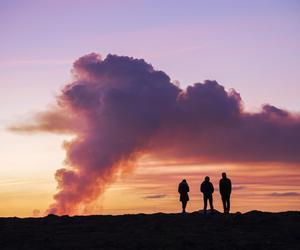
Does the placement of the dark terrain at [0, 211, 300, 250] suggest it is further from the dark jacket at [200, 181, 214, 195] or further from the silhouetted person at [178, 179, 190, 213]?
the silhouetted person at [178, 179, 190, 213]

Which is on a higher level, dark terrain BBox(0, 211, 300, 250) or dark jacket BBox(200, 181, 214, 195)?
dark jacket BBox(200, 181, 214, 195)

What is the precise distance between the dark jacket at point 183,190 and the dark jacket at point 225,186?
10.0ft

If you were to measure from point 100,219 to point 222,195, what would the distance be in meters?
8.15

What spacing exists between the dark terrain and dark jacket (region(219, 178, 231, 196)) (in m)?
1.60

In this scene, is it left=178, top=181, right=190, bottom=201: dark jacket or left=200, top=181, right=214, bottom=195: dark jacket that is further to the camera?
left=178, top=181, right=190, bottom=201: dark jacket

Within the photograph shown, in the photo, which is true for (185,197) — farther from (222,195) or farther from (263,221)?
(263,221)

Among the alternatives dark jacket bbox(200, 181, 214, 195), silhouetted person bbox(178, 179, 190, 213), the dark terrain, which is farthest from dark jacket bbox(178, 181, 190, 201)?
the dark terrain

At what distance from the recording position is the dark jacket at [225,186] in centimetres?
4234

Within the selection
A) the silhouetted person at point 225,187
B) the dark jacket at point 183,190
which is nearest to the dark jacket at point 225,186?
the silhouetted person at point 225,187

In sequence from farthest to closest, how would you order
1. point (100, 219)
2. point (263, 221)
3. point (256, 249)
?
1. point (100, 219)
2. point (263, 221)
3. point (256, 249)

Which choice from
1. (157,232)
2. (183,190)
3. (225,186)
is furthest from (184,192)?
(157,232)

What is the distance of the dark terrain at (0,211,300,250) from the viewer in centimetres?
3294

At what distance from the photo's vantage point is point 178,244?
32.5m

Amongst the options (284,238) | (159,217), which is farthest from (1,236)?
(284,238)
